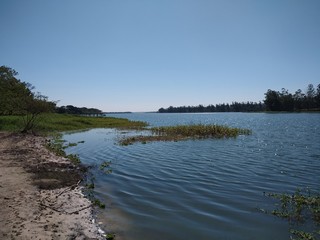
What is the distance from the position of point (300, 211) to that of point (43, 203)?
10412 millimetres

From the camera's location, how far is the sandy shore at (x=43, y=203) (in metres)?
8.98

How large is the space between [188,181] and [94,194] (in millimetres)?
5594

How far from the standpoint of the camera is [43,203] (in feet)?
37.8

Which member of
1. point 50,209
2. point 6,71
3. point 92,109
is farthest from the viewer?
point 92,109

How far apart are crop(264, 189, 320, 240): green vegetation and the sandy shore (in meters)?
6.80

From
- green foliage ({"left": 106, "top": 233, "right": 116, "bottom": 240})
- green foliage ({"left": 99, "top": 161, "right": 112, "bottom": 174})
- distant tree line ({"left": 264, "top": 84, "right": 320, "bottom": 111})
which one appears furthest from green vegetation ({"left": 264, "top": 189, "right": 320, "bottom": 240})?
distant tree line ({"left": 264, "top": 84, "right": 320, "bottom": 111})

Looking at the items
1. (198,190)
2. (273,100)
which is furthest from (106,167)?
(273,100)

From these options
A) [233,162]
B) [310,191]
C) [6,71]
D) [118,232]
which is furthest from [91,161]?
[6,71]

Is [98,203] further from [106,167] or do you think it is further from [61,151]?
[61,151]

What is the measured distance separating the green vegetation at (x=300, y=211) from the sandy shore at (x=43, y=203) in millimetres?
6804

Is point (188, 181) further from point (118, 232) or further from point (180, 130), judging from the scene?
point (180, 130)

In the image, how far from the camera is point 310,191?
46.5 ft

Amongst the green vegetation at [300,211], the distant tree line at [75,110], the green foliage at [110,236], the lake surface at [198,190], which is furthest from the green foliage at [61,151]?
the distant tree line at [75,110]

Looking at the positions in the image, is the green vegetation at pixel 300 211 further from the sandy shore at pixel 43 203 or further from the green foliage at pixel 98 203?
the green foliage at pixel 98 203
